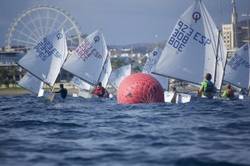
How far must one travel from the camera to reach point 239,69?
145 feet

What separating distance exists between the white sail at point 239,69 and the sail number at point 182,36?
12.0 m

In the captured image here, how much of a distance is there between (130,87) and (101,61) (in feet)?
88.0

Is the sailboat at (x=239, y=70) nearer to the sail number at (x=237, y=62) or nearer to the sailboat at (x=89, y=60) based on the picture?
the sail number at (x=237, y=62)

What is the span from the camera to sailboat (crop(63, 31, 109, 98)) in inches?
1864

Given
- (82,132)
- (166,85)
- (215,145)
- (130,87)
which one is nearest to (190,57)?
(130,87)

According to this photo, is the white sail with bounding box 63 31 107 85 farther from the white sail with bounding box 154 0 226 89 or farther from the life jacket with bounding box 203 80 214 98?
the life jacket with bounding box 203 80 214 98

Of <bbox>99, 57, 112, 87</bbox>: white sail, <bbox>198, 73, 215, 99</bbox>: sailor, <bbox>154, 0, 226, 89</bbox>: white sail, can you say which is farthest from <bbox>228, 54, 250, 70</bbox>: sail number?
<bbox>198, 73, 215, 99</bbox>: sailor

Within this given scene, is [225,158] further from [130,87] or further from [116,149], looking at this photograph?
[130,87]

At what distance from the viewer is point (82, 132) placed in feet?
42.4

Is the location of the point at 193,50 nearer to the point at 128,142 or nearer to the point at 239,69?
the point at 239,69

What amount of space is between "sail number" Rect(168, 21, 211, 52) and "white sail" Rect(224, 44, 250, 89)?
39.4 feet

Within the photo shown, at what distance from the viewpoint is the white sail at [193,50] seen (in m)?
31.3

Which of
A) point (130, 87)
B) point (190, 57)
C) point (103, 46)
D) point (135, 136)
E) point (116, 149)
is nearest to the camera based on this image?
point (116, 149)

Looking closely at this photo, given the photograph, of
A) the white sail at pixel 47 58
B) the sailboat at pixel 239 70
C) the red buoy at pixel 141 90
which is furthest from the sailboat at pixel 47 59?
the red buoy at pixel 141 90
